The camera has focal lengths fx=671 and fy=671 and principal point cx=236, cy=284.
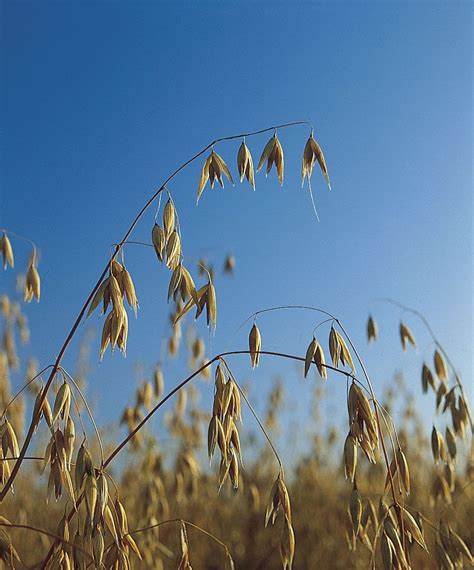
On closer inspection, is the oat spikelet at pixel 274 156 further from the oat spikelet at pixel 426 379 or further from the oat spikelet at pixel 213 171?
the oat spikelet at pixel 426 379

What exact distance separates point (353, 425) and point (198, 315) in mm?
415

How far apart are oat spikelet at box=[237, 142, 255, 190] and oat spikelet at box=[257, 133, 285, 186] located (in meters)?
0.02

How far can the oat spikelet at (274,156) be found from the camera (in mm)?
1706

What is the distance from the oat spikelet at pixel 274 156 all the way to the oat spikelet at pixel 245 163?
2 cm

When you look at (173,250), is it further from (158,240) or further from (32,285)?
(32,285)

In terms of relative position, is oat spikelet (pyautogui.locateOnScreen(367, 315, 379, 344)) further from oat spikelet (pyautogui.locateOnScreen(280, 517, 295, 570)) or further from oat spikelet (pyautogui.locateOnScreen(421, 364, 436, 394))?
oat spikelet (pyautogui.locateOnScreen(280, 517, 295, 570))

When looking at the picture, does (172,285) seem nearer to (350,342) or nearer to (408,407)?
(350,342)

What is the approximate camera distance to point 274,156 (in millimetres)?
1715

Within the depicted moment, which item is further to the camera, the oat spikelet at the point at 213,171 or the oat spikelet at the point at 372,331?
the oat spikelet at the point at 372,331

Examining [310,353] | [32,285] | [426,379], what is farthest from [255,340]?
[426,379]

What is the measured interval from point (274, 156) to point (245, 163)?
81 mm

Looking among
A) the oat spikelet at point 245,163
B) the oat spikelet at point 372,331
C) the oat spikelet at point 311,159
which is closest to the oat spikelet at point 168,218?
the oat spikelet at point 245,163

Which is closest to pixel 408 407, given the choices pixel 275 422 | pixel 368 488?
pixel 368 488

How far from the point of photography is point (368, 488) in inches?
157
